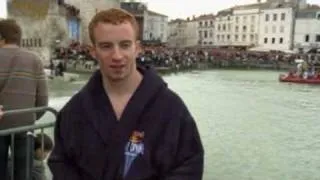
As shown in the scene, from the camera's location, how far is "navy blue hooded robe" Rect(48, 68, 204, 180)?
7.01 ft

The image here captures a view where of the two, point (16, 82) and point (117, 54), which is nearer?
point (117, 54)

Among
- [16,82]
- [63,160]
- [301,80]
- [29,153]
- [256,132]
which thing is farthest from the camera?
[301,80]

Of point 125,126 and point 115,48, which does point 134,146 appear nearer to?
point 125,126

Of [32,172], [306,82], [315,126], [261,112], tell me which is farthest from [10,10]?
[32,172]

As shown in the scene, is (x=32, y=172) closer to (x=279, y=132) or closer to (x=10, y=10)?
(x=279, y=132)

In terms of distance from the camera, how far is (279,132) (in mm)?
17609

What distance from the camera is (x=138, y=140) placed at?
2121 millimetres

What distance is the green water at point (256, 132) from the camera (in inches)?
464

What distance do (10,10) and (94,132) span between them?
4310cm

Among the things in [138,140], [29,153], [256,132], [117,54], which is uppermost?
[117,54]

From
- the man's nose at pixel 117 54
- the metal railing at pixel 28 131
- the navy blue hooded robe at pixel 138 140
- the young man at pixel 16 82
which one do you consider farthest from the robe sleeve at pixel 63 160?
the young man at pixel 16 82

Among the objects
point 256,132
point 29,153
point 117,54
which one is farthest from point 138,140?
point 256,132

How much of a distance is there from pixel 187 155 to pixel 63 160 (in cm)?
49

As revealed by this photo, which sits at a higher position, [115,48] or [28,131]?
[115,48]
